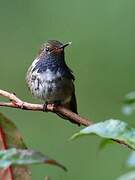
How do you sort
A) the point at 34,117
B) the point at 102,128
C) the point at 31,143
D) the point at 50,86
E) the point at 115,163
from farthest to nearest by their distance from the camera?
the point at 34,117, the point at 31,143, the point at 115,163, the point at 50,86, the point at 102,128

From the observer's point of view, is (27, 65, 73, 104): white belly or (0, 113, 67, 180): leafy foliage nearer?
(0, 113, 67, 180): leafy foliage

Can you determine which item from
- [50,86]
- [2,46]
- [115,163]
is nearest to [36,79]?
[50,86]

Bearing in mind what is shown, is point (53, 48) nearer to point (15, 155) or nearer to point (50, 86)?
point (50, 86)

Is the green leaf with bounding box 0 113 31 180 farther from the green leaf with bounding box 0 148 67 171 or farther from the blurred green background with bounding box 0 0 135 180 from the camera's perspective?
the blurred green background with bounding box 0 0 135 180

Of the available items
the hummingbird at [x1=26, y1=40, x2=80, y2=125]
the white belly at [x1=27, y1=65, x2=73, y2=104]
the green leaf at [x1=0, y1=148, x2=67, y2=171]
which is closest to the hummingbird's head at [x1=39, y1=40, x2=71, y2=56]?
the hummingbird at [x1=26, y1=40, x2=80, y2=125]

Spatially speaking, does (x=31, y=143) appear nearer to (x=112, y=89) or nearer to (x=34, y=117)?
(x=34, y=117)

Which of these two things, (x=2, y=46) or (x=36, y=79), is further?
(x=2, y=46)

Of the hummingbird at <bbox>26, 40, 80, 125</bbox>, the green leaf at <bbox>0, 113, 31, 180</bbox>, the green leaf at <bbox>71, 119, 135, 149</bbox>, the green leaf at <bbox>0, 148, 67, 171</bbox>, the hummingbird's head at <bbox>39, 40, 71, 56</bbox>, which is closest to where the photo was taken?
the green leaf at <bbox>0, 148, 67, 171</bbox>
